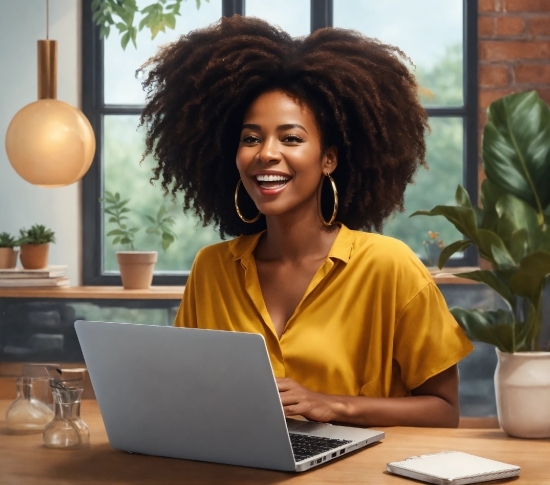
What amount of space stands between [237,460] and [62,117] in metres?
1.68

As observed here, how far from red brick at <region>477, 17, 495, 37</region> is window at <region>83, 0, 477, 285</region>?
0.45 ft

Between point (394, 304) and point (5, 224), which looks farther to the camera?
point (5, 224)

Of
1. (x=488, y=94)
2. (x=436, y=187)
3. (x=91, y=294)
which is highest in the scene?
(x=488, y=94)

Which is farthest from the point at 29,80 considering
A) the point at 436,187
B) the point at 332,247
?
the point at 332,247

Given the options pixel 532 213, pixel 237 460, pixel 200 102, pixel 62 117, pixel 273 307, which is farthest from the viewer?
pixel 62 117

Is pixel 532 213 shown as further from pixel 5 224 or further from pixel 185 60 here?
pixel 5 224

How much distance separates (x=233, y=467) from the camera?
4.24 ft

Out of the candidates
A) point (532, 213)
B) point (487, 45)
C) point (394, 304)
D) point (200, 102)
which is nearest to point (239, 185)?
point (200, 102)

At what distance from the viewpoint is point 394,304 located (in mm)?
1819

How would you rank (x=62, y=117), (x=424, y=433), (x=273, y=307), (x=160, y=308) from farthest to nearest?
(x=160, y=308)
(x=62, y=117)
(x=273, y=307)
(x=424, y=433)

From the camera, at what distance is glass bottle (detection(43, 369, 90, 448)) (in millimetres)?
1429

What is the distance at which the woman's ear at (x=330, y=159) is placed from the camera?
6.55ft

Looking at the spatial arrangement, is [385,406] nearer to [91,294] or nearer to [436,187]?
[91,294]

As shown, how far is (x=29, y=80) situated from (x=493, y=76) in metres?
1.89
